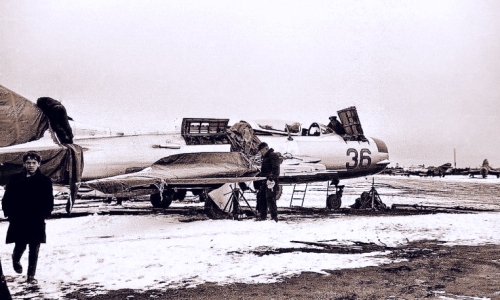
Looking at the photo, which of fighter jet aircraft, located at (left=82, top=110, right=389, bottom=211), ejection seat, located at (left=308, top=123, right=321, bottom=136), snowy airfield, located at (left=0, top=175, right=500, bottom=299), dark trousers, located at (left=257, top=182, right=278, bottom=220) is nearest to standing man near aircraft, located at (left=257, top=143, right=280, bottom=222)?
dark trousers, located at (left=257, top=182, right=278, bottom=220)

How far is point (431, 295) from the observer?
4.80 m

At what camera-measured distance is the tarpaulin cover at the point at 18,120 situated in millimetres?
8555

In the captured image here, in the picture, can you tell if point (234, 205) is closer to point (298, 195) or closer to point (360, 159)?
point (360, 159)

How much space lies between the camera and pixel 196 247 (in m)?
7.63

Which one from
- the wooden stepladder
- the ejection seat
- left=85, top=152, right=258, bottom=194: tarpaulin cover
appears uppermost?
the ejection seat

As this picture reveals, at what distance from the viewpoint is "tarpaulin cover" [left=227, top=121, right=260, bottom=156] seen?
44.8 feet

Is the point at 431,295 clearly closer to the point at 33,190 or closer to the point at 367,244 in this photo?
the point at 367,244

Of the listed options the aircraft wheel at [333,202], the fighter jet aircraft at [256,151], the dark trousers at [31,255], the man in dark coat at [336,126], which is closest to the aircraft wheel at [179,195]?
the fighter jet aircraft at [256,151]

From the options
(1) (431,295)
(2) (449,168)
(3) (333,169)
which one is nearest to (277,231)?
(1) (431,295)

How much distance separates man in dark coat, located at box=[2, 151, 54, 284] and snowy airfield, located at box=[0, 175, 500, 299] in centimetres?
38

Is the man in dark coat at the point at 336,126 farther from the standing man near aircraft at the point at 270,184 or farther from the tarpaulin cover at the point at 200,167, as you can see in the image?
the standing man near aircraft at the point at 270,184

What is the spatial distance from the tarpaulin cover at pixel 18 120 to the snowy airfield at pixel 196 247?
208 cm

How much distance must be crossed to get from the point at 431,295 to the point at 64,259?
4894 millimetres

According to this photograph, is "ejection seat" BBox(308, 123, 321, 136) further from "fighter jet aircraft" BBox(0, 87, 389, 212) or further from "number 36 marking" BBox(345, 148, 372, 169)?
"number 36 marking" BBox(345, 148, 372, 169)
